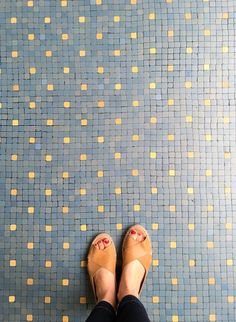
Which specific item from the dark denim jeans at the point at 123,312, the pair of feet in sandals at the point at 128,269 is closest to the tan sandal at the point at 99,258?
the pair of feet in sandals at the point at 128,269

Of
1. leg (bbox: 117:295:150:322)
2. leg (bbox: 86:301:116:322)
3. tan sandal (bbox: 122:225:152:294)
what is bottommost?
leg (bbox: 86:301:116:322)

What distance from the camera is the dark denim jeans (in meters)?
1.16

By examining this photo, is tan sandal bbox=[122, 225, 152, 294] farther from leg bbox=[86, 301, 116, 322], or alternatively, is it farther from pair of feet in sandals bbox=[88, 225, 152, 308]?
leg bbox=[86, 301, 116, 322]

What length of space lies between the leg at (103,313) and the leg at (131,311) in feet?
0.08

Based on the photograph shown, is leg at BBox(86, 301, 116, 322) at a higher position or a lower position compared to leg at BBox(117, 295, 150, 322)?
lower

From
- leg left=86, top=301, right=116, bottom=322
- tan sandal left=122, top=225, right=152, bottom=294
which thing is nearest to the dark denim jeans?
leg left=86, top=301, right=116, bottom=322

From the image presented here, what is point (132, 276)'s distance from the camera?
1.33 meters

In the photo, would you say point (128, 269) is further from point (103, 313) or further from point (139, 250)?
point (103, 313)

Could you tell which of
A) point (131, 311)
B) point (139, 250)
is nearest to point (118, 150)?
point (139, 250)

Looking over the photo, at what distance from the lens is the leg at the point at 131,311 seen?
3.78ft

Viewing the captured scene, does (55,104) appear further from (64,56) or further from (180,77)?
(180,77)

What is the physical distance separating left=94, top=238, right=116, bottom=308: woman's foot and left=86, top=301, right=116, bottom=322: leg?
0.14 ft

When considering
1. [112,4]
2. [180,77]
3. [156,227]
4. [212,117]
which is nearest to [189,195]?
[156,227]

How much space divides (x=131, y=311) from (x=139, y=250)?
21 cm
